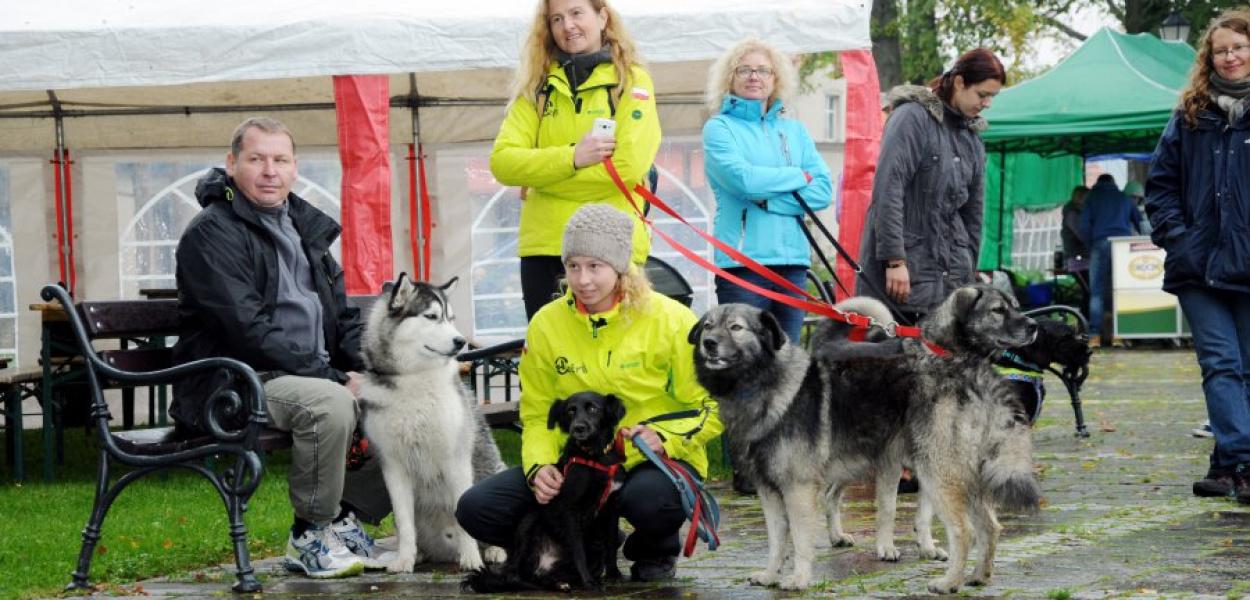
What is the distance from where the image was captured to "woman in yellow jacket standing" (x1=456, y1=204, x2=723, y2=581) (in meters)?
4.95

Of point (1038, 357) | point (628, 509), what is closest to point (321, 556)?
point (628, 509)

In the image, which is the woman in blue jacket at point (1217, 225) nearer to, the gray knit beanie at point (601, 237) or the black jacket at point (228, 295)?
the gray knit beanie at point (601, 237)

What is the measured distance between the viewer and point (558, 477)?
4.80 m

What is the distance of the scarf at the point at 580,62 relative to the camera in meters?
6.06

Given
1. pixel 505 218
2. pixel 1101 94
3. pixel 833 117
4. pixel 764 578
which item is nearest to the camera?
pixel 764 578

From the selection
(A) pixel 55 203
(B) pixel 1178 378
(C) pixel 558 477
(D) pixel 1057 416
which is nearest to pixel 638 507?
(C) pixel 558 477

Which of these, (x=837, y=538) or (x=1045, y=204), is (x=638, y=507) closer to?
(x=837, y=538)

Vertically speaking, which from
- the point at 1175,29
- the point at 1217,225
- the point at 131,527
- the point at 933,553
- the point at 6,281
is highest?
the point at 1175,29

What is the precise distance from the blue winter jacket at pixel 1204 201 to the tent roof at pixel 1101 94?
1040 centimetres

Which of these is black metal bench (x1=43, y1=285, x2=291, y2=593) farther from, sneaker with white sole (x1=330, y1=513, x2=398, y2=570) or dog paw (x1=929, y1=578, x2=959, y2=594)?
dog paw (x1=929, y1=578, x2=959, y2=594)

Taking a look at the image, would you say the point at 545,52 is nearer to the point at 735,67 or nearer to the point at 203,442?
the point at 735,67

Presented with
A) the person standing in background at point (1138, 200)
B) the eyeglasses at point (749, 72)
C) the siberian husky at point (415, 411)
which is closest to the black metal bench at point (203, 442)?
the siberian husky at point (415, 411)

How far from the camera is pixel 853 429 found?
5.07 meters

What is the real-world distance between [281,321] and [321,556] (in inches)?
34.7
